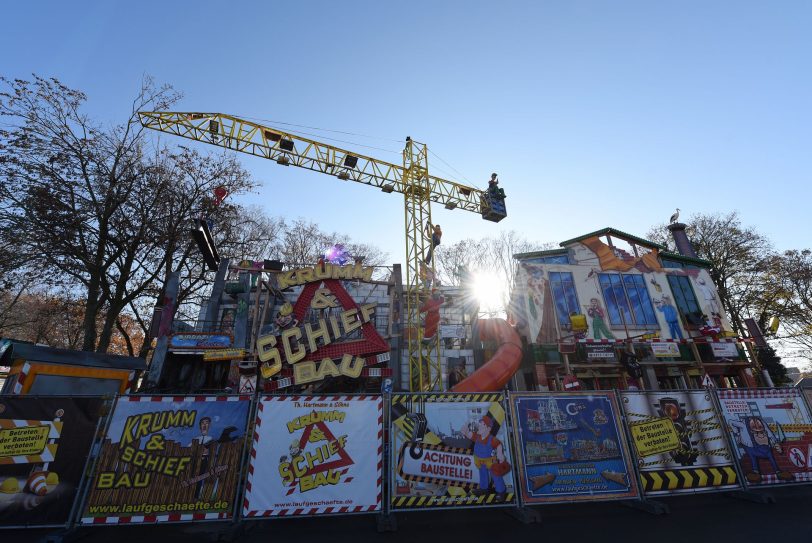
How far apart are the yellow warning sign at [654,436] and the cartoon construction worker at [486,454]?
294 cm

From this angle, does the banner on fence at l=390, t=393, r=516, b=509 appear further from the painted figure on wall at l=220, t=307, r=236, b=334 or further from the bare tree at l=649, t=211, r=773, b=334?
the bare tree at l=649, t=211, r=773, b=334

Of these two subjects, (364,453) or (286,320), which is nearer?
(364,453)

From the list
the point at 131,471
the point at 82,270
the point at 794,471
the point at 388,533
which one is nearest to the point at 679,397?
the point at 794,471

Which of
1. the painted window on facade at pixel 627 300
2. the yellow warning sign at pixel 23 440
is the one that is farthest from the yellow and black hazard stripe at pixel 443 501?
the painted window on facade at pixel 627 300

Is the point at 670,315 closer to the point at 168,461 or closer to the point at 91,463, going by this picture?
the point at 168,461

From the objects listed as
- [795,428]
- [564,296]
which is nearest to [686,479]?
[795,428]

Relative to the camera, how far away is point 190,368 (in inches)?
685

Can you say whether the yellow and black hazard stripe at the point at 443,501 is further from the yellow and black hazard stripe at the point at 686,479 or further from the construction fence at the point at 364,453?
the yellow and black hazard stripe at the point at 686,479

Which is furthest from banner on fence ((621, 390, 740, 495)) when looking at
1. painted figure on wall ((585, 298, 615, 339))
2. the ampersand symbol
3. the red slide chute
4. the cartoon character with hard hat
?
the cartoon character with hard hat

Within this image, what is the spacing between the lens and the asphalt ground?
18.5 ft

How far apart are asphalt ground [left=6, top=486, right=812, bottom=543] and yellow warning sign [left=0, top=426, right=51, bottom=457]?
133 centimetres

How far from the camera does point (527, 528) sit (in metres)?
6.10

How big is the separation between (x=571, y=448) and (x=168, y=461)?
746 centimetres

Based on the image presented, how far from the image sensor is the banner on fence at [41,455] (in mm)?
5559
